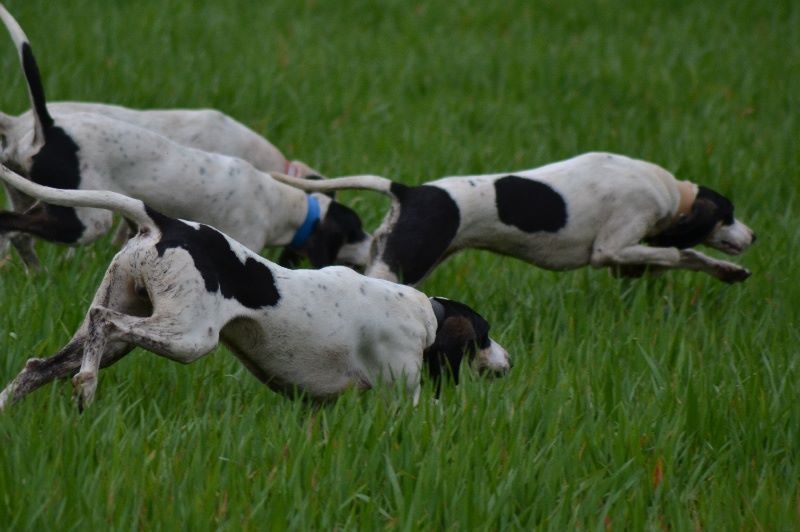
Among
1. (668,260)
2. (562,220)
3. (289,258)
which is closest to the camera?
(562,220)

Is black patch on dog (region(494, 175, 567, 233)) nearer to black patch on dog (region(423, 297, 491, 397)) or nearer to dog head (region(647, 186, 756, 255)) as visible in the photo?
dog head (region(647, 186, 756, 255))

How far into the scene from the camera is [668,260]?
6.33 m

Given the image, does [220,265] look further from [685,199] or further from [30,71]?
[685,199]

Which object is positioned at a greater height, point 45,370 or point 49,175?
point 45,370

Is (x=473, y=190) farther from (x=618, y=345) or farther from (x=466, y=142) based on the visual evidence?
(x=466, y=142)

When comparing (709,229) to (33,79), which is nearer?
(33,79)

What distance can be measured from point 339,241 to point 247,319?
2.42 metres

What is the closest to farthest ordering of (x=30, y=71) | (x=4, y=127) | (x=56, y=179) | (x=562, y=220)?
(x=30, y=71), (x=56, y=179), (x=4, y=127), (x=562, y=220)

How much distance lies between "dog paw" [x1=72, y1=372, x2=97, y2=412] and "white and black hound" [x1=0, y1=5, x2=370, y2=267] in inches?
68.4

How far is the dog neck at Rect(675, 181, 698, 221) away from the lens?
255 inches

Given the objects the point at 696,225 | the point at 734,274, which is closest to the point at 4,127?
the point at 696,225

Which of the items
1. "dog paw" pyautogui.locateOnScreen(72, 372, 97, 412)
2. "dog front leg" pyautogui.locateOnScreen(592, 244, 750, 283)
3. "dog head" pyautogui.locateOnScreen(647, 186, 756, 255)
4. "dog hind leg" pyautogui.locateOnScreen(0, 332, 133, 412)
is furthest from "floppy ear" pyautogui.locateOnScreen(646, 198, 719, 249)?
"dog paw" pyautogui.locateOnScreen(72, 372, 97, 412)

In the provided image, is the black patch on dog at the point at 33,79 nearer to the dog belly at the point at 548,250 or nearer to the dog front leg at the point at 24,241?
the dog front leg at the point at 24,241

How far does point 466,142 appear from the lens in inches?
357
